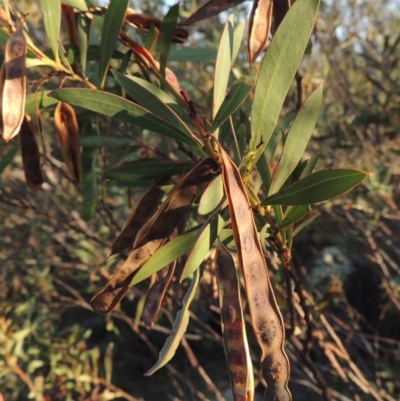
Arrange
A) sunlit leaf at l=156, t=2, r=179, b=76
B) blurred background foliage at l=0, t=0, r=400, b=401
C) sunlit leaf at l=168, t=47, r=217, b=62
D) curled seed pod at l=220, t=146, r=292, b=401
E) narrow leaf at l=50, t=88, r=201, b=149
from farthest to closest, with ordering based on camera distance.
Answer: blurred background foliage at l=0, t=0, r=400, b=401
sunlit leaf at l=168, t=47, r=217, b=62
sunlit leaf at l=156, t=2, r=179, b=76
narrow leaf at l=50, t=88, r=201, b=149
curled seed pod at l=220, t=146, r=292, b=401

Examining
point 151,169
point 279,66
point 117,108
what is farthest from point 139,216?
point 279,66

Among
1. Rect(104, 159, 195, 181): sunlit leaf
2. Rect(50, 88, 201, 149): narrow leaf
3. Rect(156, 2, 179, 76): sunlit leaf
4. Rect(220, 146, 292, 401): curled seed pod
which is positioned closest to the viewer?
Rect(220, 146, 292, 401): curled seed pod

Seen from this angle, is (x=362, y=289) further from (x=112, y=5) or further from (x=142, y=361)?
(x=112, y=5)

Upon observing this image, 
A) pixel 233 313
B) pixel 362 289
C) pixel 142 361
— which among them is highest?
pixel 233 313

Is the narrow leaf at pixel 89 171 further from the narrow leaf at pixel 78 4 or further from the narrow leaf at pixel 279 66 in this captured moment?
the narrow leaf at pixel 279 66

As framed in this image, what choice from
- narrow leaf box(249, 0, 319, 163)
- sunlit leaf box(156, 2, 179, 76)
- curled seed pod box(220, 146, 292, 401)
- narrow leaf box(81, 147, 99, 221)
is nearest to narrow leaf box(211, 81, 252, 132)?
narrow leaf box(249, 0, 319, 163)

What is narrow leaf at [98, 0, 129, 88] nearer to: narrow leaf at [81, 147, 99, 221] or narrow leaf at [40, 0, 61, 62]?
narrow leaf at [40, 0, 61, 62]

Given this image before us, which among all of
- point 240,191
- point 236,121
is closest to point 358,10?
point 236,121

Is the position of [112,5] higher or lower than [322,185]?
higher
